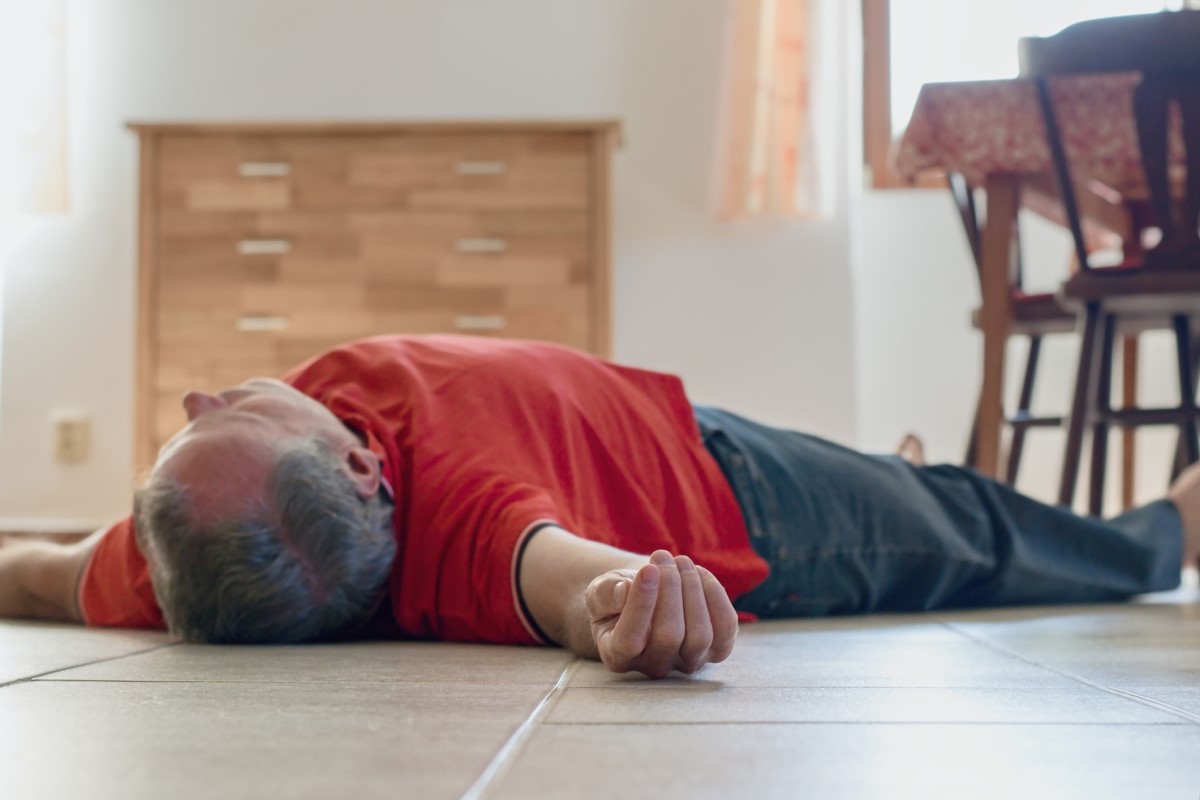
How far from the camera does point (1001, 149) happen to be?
2594 millimetres

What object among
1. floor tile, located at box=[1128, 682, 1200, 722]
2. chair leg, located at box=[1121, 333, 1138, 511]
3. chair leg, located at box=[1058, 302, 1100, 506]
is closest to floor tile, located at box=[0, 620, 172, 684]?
floor tile, located at box=[1128, 682, 1200, 722]

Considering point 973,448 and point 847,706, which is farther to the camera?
point 973,448

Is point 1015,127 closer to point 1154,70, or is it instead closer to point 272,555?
point 1154,70

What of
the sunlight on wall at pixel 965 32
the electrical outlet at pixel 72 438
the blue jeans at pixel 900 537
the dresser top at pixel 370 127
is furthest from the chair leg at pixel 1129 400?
the electrical outlet at pixel 72 438

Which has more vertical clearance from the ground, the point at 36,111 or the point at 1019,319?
the point at 36,111

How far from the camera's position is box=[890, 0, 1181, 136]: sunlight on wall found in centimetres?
434

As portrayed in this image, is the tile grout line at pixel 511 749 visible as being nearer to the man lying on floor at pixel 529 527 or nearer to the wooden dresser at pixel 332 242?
the man lying on floor at pixel 529 527

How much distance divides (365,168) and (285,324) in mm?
467

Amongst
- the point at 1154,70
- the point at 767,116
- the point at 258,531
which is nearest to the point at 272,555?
the point at 258,531

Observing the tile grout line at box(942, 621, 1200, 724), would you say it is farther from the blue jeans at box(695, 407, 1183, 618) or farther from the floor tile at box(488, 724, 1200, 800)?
the blue jeans at box(695, 407, 1183, 618)

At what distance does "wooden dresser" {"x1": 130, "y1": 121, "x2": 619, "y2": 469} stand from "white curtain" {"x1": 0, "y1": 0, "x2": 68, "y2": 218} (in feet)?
2.61

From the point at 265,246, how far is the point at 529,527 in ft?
8.25

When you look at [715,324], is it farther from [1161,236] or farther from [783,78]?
[1161,236]

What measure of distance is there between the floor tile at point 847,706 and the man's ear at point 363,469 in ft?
1.50
